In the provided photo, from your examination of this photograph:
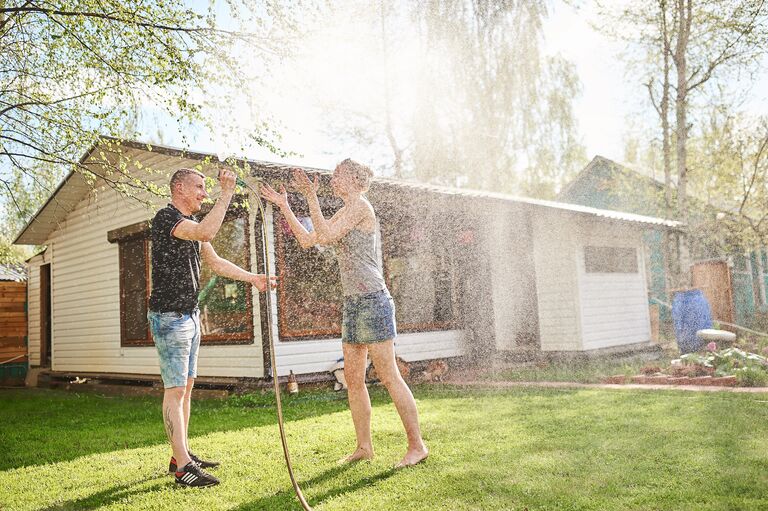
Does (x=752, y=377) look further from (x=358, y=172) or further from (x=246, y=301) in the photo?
(x=246, y=301)

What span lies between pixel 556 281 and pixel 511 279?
0.91m

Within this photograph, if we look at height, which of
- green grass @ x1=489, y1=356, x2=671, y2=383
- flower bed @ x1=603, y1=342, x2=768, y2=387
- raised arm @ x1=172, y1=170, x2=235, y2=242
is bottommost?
green grass @ x1=489, y1=356, x2=671, y2=383

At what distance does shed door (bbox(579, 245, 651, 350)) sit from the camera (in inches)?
434

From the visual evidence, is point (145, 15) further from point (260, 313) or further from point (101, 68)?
point (260, 313)

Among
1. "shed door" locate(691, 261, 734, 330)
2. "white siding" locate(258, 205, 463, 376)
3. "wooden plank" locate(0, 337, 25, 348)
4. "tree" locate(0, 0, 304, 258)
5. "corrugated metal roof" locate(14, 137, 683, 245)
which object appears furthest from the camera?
"wooden plank" locate(0, 337, 25, 348)

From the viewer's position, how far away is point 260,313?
8.23 meters

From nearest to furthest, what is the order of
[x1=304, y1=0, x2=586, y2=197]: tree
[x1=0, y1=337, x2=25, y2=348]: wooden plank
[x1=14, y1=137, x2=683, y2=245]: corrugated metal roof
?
[x1=14, y1=137, x2=683, y2=245]: corrugated metal roof < [x1=0, y1=337, x2=25, y2=348]: wooden plank < [x1=304, y1=0, x2=586, y2=197]: tree

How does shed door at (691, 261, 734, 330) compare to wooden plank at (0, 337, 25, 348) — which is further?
wooden plank at (0, 337, 25, 348)

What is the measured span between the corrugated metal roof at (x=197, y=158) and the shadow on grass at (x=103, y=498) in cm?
416

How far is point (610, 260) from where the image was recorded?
12.0 m

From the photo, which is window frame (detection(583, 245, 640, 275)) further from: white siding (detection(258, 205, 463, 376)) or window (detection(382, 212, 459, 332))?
white siding (detection(258, 205, 463, 376))

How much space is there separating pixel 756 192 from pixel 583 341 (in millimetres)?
11111

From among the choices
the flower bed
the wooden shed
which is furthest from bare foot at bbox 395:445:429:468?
the wooden shed

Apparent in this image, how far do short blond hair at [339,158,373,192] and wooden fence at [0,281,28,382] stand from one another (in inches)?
572
